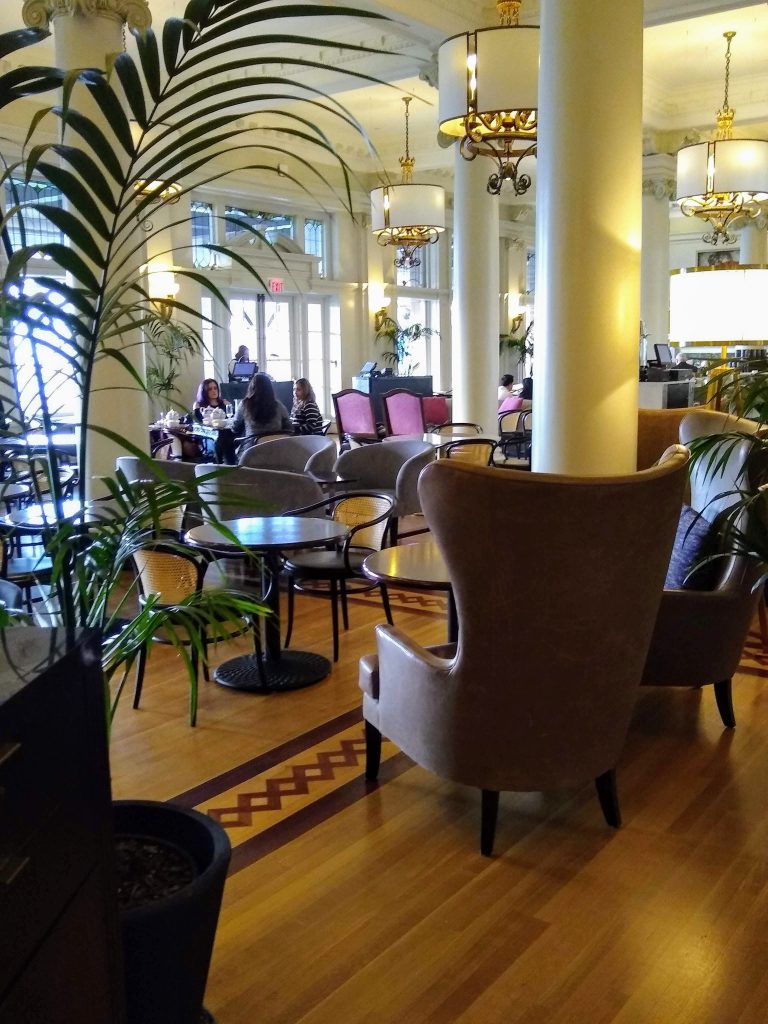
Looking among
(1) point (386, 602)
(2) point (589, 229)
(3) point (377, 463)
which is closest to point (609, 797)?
(1) point (386, 602)

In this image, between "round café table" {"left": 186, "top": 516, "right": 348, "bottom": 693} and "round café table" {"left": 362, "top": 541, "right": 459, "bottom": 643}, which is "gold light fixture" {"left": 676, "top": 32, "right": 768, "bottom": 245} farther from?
"round café table" {"left": 362, "top": 541, "right": 459, "bottom": 643}

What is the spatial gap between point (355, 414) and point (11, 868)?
9.07 m

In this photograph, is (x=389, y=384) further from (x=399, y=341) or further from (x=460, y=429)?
(x=399, y=341)

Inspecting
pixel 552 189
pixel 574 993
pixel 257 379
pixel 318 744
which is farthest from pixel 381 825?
pixel 257 379

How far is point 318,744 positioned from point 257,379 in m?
5.49

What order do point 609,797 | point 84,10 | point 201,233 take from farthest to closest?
point 201,233
point 84,10
point 609,797

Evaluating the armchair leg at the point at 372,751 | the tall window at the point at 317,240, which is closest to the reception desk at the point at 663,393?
the armchair leg at the point at 372,751

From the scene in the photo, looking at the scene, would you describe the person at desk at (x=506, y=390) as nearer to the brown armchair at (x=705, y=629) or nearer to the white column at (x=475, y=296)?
the white column at (x=475, y=296)

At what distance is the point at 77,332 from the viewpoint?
171cm

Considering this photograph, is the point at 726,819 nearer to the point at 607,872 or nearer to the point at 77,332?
the point at 607,872

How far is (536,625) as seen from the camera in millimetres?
2463

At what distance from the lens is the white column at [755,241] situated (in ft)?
55.4

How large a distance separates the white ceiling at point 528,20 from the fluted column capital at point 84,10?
1489mm

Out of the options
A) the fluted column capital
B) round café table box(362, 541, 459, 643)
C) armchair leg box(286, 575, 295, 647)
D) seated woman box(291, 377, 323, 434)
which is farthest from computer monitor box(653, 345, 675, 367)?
Answer: round café table box(362, 541, 459, 643)
